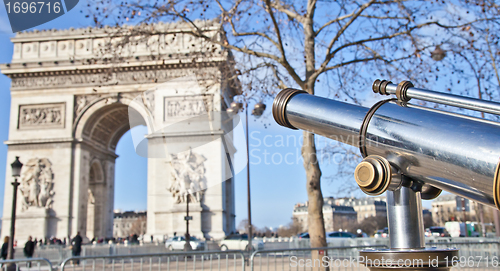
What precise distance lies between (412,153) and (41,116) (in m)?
27.1

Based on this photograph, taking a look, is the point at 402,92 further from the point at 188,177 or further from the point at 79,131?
the point at 79,131

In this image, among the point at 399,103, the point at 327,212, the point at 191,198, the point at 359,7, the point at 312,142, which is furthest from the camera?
the point at 327,212

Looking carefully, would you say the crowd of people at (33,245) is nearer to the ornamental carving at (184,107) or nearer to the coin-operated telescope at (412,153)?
the ornamental carving at (184,107)

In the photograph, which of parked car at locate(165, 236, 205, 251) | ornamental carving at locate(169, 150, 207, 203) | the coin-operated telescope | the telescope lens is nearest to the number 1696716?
the coin-operated telescope

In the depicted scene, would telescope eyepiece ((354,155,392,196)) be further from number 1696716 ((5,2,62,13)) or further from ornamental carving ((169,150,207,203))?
ornamental carving ((169,150,207,203))

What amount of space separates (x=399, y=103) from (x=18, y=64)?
27777mm

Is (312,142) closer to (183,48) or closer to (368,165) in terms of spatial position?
(368,165)

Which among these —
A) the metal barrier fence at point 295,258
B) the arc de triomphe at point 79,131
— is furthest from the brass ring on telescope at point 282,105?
the arc de triomphe at point 79,131

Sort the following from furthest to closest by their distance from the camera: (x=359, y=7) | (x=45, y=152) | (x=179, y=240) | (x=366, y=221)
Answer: (x=366, y=221)
(x=45, y=152)
(x=179, y=240)
(x=359, y=7)

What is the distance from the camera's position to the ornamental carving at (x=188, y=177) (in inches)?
916

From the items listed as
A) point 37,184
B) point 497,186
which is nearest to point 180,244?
point 37,184

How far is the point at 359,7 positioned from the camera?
8.88 m

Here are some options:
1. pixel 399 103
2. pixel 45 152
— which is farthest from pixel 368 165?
pixel 45 152

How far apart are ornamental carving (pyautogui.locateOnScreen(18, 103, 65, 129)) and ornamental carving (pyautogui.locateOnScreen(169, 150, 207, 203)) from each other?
23.6ft
